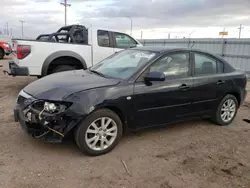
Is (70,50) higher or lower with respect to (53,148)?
higher

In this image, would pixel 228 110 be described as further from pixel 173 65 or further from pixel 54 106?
pixel 54 106

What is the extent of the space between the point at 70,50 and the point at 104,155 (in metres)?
4.04

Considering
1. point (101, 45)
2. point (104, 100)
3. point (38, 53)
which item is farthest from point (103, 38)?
point (104, 100)

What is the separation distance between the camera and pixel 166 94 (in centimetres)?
416

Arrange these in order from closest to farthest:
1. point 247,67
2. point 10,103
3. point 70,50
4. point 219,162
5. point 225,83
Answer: point 219,162, point 225,83, point 10,103, point 70,50, point 247,67

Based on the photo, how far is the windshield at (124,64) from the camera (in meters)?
4.12

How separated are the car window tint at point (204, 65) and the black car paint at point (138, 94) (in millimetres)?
108

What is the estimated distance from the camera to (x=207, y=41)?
14.8 m

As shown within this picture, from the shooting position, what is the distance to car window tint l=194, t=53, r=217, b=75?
4.69m

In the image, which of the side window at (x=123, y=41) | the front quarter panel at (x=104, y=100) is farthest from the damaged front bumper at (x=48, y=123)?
the side window at (x=123, y=41)

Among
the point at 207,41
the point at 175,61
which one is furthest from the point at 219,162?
the point at 207,41

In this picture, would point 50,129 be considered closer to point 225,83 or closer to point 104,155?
point 104,155

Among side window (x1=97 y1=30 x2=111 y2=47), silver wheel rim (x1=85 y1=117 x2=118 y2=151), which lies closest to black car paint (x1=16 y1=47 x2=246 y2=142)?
silver wheel rim (x1=85 y1=117 x2=118 y2=151)

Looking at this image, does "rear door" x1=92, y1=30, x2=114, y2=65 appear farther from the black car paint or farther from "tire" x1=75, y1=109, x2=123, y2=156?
"tire" x1=75, y1=109, x2=123, y2=156
